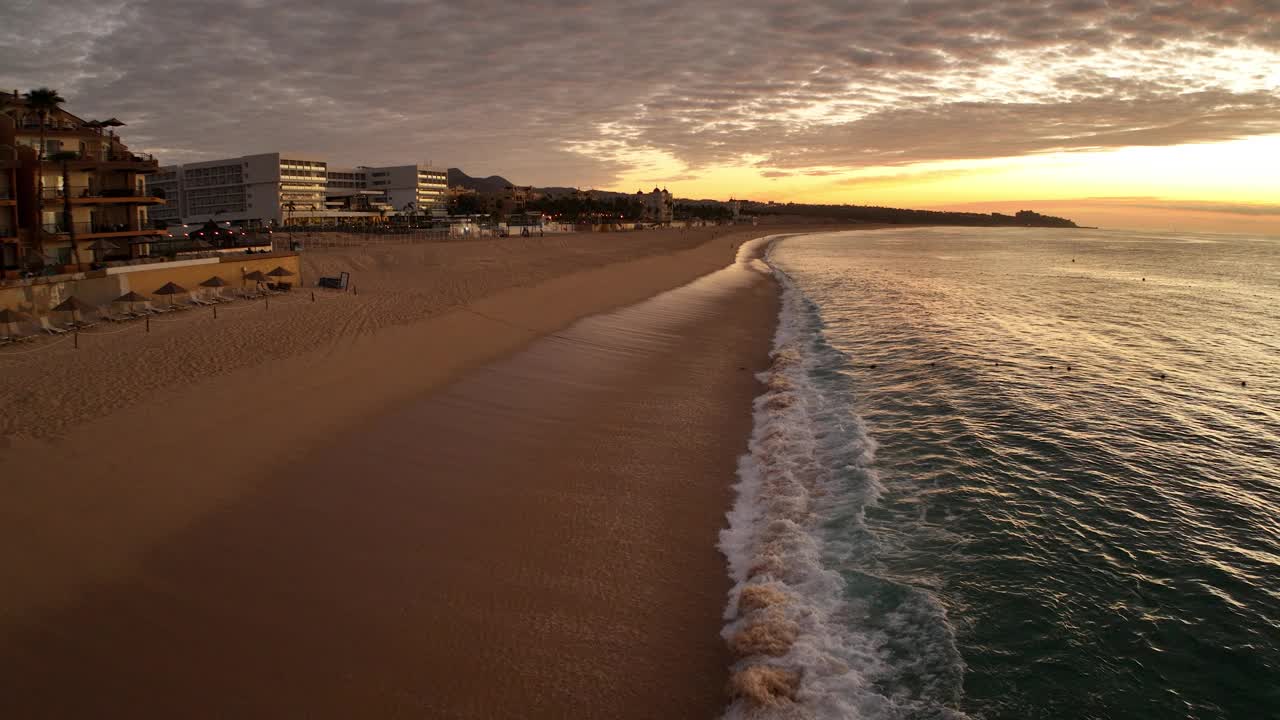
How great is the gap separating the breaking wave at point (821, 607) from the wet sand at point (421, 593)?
0.37m

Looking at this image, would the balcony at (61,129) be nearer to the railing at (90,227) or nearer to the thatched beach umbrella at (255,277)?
the railing at (90,227)

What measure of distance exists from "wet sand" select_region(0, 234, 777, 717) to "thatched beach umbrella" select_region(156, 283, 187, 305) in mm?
16469

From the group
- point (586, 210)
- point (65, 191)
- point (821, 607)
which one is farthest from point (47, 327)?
point (586, 210)

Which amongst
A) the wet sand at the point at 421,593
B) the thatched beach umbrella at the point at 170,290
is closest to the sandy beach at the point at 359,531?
the wet sand at the point at 421,593

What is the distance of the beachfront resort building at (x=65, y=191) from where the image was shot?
28125mm

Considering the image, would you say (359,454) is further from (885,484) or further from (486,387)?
(885,484)

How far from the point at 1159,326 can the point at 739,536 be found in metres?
27.8

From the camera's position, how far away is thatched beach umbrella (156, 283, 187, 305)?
931 inches

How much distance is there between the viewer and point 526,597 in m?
7.21

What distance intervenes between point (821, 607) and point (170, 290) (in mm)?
25081

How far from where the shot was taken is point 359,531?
8.28 meters

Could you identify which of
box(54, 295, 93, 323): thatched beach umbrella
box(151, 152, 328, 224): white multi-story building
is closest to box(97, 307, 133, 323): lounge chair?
box(54, 295, 93, 323): thatched beach umbrella

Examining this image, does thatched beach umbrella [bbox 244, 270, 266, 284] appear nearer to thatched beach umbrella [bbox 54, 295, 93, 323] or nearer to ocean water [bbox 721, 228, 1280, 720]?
thatched beach umbrella [bbox 54, 295, 93, 323]

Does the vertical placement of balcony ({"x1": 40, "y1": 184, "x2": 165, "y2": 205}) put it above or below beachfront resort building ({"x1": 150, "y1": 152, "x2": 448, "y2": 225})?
below
